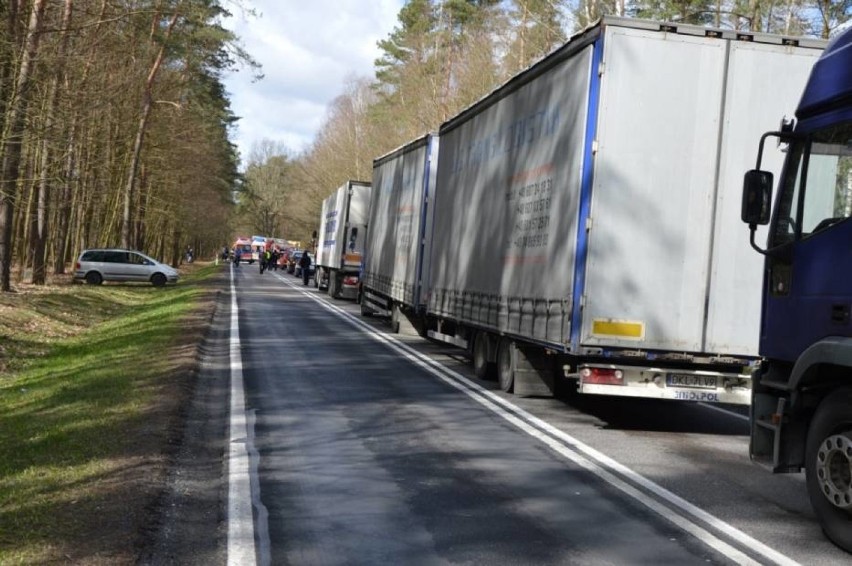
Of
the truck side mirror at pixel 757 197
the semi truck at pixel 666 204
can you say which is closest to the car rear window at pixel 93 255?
the semi truck at pixel 666 204

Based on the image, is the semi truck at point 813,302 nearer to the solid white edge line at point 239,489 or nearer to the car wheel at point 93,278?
the solid white edge line at point 239,489

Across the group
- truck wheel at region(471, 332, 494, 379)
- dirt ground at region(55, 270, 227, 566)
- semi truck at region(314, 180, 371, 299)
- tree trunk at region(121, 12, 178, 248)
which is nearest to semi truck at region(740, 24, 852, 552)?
dirt ground at region(55, 270, 227, 566)

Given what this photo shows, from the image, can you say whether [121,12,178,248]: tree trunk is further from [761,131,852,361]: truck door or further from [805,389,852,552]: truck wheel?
→ [805,389,852,552]: truck wheel

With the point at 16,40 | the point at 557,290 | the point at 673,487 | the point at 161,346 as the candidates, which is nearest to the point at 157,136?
the point at 16,40

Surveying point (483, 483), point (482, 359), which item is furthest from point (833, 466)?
point (482, 359)

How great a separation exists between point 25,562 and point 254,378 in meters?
8.45

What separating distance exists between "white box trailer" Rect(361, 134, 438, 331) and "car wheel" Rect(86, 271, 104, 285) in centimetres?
1424

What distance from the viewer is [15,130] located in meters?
17.9

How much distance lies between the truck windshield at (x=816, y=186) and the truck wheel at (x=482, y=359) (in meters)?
7.60

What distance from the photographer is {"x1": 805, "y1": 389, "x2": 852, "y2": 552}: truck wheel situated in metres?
5.82

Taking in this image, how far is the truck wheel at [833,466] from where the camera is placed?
5824 millimetres

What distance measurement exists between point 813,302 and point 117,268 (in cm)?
3504

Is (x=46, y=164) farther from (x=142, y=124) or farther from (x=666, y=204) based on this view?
(x=666, y=204)

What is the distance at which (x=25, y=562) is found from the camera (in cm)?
511
